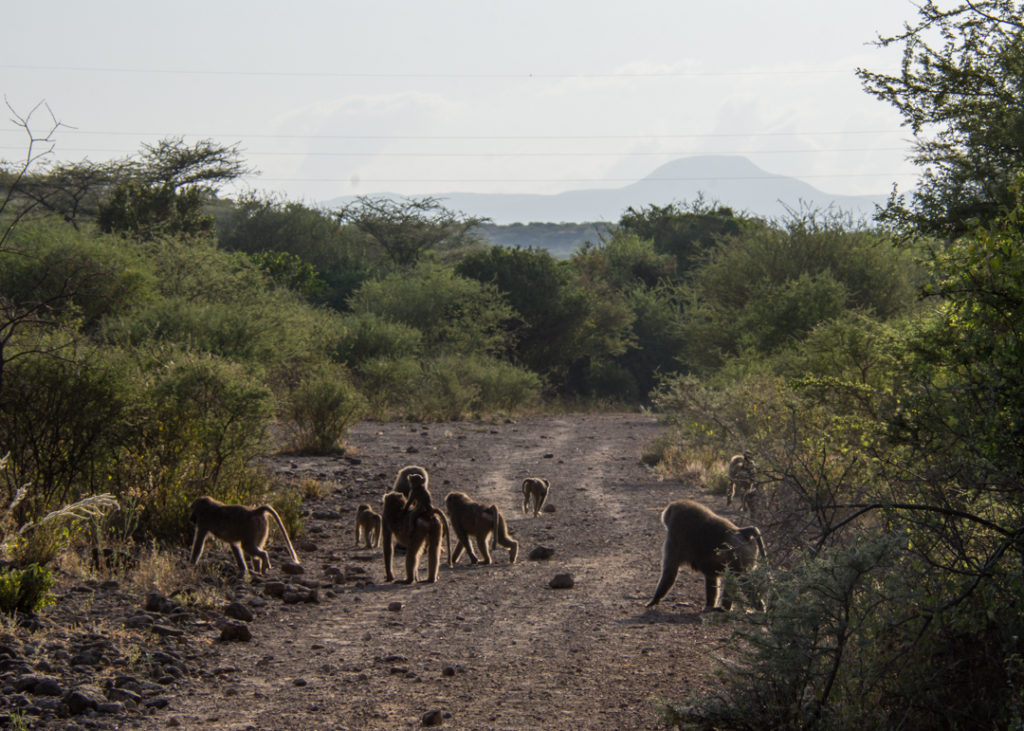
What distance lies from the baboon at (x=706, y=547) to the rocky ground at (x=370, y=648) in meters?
0.26

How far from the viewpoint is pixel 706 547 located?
7609 mm

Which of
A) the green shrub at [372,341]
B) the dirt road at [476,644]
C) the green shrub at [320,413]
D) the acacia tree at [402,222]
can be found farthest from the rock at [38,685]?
the acacia tree at [402,222]

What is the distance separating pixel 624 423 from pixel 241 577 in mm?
22586

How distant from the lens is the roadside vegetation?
4352 millimetres

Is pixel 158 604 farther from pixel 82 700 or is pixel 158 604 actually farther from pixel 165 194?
pixel 165 194

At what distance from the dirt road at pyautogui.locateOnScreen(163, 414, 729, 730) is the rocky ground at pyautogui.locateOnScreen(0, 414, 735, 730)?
0.02m

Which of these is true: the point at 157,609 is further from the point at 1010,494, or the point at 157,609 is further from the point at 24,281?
the point at 24,281

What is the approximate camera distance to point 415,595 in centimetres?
855

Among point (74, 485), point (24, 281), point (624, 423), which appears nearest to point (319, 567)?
point (74, 485)

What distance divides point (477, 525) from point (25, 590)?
185 inches

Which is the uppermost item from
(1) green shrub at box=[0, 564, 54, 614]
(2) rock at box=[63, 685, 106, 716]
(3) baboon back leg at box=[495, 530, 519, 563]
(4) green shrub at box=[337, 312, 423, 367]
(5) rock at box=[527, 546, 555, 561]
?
(4) green shrub at box=[337, 312, 423, 367]

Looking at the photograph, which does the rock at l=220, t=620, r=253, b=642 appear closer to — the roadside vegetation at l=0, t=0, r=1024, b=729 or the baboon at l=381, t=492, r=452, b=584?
the roadside vegetation at l=0, t=0, r=1024, b=729

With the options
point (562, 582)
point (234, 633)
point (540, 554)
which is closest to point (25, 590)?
point (234, 633)

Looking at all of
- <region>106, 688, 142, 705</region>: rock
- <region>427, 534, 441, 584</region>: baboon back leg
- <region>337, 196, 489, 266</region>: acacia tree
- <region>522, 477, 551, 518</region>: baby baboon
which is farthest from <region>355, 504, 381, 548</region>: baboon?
<region>337, 196, 489, 266</region>: acacia tree
